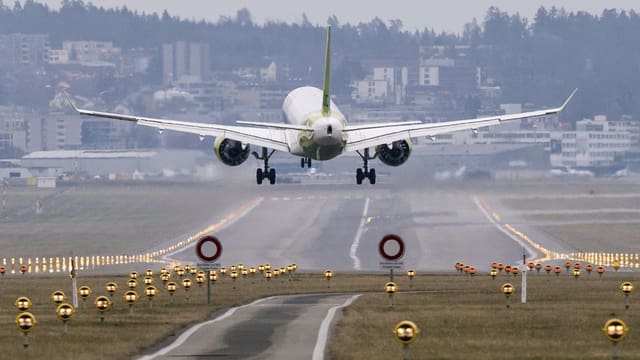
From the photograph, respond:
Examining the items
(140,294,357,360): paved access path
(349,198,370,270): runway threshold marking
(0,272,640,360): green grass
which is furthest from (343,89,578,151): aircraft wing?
(349,198,370,270): runway threshold marking

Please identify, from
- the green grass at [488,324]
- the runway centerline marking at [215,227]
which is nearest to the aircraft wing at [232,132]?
the green grass at [488,324]

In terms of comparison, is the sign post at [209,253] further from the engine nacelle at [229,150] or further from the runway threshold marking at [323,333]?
the engine nacelle at [229,150]

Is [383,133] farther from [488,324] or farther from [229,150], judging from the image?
[488,324]

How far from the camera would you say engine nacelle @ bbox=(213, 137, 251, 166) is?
A: 9081 centimetres

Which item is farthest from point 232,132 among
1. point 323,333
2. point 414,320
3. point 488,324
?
point 323,333

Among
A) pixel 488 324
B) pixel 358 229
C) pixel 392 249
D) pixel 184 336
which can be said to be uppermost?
pixel 392 249

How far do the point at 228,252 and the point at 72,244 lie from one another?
1658 centimetres

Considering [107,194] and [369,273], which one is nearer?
[369,273]

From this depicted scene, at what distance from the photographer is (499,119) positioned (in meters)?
94.2

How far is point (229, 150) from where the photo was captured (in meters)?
91.1

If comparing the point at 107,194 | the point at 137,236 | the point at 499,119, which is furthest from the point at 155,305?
the point at 107,194

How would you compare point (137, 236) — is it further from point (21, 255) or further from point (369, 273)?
point (369, 273)

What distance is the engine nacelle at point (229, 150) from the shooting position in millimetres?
90812

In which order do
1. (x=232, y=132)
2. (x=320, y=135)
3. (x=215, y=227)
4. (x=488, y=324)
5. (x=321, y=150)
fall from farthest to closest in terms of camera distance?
(x=215, y=227) < (x=232, y=132) < (x=321, y=150) < (x=320, y=135) < (x=488, y=324)
